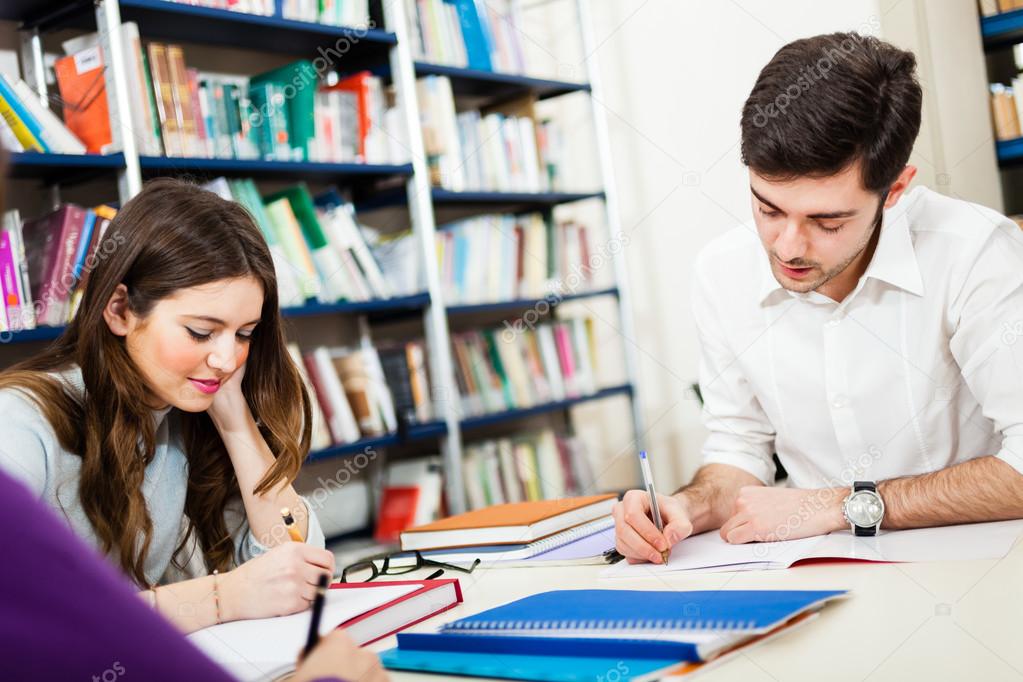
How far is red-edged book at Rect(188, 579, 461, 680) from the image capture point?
3.04 feet

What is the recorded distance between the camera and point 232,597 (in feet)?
3.76

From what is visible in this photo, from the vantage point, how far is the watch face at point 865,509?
1.25 metres

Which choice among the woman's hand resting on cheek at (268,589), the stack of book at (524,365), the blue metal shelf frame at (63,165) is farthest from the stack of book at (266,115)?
the woman's hand resting on cheek at (268,589)

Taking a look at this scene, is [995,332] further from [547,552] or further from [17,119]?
[17,119]

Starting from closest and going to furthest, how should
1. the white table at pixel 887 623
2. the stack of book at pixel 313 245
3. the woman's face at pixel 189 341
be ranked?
the white table at pixel 887 623, the woman's face at pixel 189 341, the stack of book at pixel 313 245

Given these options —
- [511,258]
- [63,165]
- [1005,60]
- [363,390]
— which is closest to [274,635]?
[63,165]

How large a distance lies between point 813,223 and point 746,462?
0.45 meters

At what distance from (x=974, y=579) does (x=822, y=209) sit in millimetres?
586

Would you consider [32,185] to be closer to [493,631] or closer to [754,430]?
[754,430]

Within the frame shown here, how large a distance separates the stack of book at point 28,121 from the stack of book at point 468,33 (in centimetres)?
124

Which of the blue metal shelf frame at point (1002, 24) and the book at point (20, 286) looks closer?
the book at point (20, 286)

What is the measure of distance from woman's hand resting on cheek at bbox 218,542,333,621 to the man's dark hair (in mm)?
843

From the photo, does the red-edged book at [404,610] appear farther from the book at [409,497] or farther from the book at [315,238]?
the book at [409,497]

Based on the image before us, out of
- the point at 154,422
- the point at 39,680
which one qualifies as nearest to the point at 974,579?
the point at 39,680
